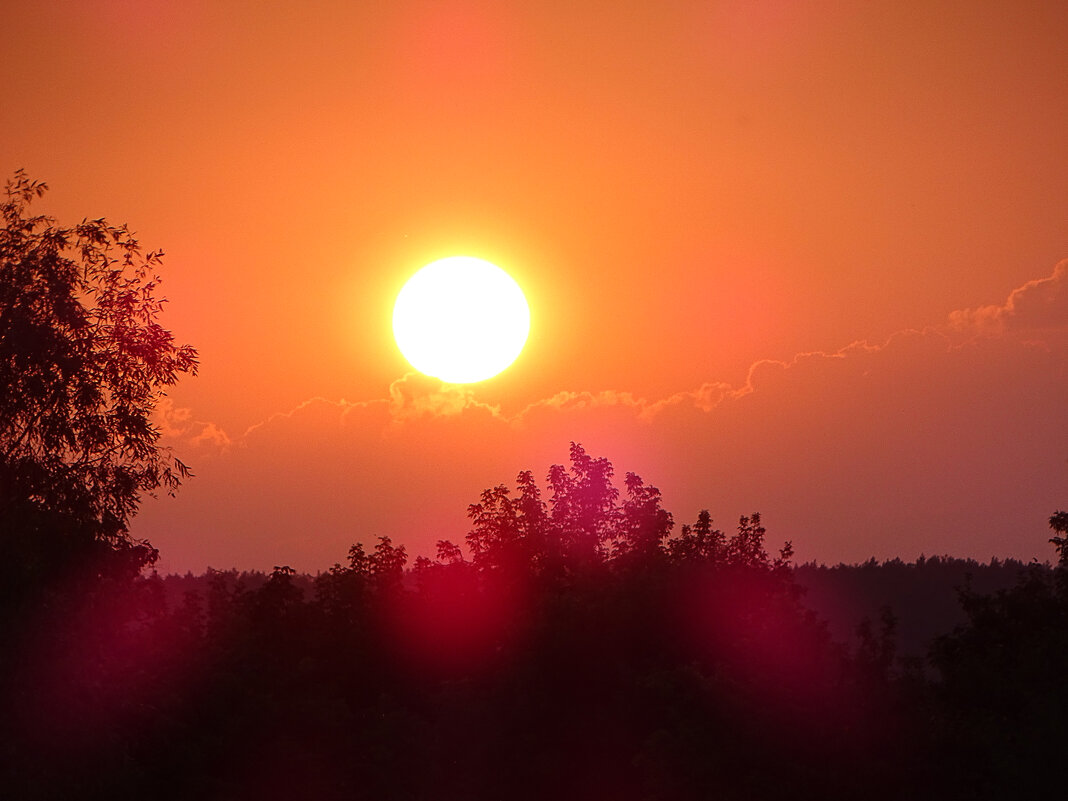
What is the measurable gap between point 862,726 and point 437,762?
52.5 feet

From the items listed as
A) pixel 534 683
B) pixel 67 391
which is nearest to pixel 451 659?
pixel 534 683

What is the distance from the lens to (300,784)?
47812 mm

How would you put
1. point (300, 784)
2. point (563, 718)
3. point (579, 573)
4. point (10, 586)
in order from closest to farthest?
point (10, 586), point (300, 784), point (563, 718), point (579, 573)

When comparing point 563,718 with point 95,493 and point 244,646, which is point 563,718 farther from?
point 95,493

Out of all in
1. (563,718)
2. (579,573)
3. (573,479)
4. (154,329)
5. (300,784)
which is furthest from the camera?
(573,479)

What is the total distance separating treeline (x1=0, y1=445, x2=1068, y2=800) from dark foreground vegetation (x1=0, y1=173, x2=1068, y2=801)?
0.10 m

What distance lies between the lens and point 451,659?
56.7 m

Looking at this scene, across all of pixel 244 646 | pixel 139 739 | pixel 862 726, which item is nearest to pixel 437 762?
pixel 244 646

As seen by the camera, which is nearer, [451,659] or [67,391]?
[67,391]

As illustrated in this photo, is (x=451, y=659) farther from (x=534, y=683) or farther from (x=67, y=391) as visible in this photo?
(x=67, y=391)

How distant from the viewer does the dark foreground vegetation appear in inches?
1328

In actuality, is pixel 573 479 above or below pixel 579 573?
above

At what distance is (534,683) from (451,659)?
583 cm

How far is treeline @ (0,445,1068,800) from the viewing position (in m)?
36.6
